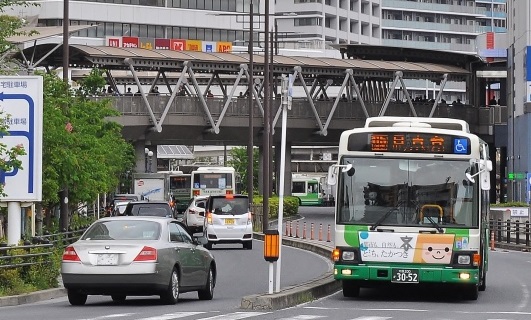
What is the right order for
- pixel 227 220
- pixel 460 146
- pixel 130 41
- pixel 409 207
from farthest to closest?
1. pixel 130 41
2. pixel 227 220
3. pixel 460 146
4. pixel 409 207

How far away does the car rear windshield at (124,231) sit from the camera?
2147 cm

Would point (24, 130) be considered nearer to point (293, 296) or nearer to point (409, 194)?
point (293, 296)

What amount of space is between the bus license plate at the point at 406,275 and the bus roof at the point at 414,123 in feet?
8.49

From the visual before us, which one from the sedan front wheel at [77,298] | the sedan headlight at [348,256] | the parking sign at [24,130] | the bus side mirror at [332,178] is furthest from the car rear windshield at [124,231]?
the parking sign at [24,130]

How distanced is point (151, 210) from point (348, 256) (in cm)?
1999

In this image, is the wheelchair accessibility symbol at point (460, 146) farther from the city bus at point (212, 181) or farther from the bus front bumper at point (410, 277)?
the city bus at point (212, 181)

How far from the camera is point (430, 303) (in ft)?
74.9

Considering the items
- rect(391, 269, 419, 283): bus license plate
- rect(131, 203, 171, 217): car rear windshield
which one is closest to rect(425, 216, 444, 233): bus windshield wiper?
rect(391, 269, 419, 283): bus license plate

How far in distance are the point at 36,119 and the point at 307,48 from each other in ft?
383

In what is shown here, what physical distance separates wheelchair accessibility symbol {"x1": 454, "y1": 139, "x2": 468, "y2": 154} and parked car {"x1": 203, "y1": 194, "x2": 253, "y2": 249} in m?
23.6

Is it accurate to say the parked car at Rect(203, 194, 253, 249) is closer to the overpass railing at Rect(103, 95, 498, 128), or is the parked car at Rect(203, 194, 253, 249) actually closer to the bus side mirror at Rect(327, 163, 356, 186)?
the bus side mirror at Rect(327, 163, 356, 186)

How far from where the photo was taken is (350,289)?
23.7 metres

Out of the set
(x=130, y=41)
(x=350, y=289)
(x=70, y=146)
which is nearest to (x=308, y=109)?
(x=130, y=41)

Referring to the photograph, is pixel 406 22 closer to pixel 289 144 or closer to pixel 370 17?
pixel 370 17
